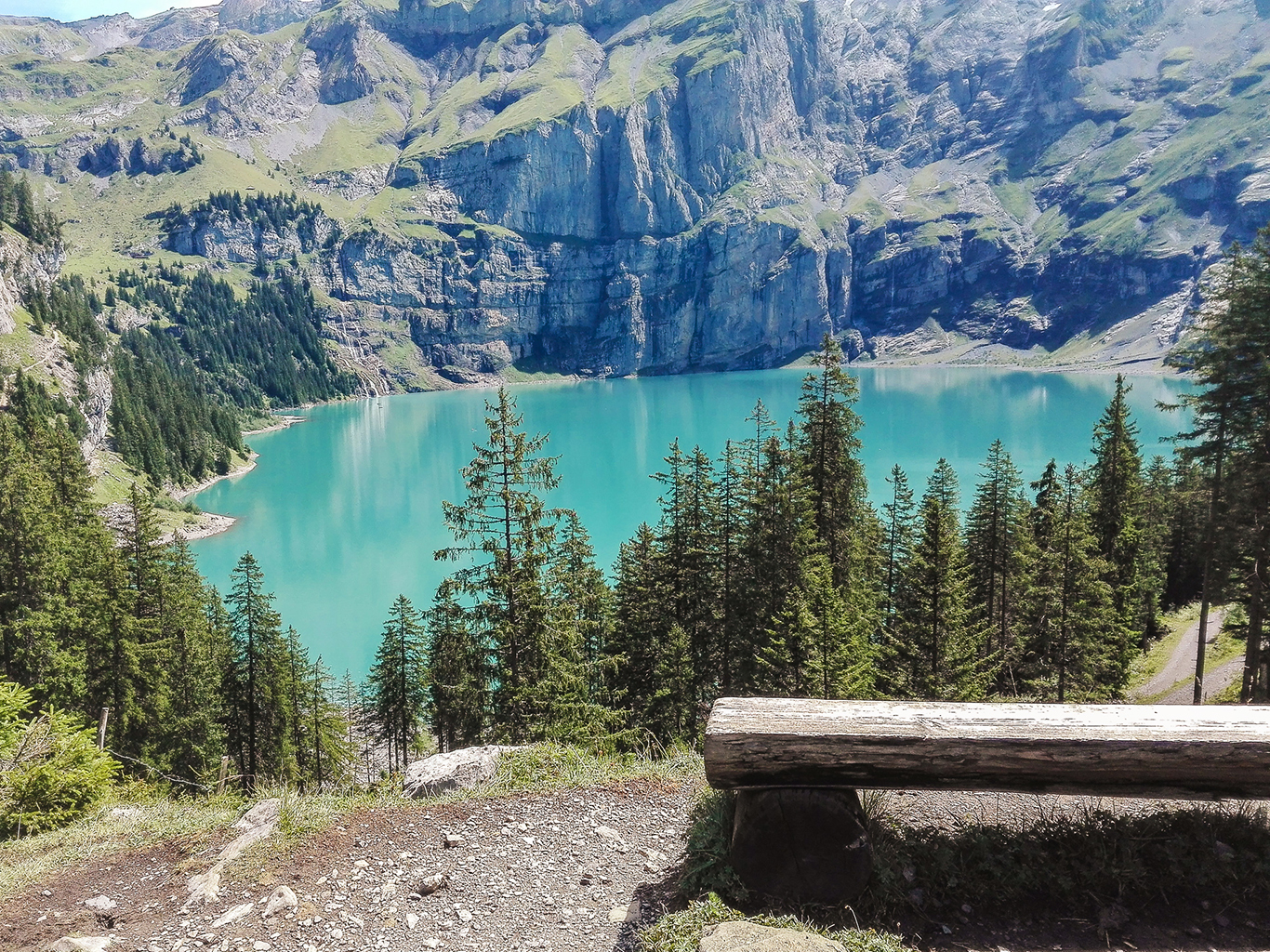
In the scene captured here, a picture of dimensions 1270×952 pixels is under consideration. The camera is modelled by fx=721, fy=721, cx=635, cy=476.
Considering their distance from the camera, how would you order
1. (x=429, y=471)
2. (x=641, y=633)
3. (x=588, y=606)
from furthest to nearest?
1. (x=429, y=471)
2. (x=588, y=606)
3. (x=641, y=633)

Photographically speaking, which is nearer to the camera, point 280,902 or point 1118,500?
point 280,902

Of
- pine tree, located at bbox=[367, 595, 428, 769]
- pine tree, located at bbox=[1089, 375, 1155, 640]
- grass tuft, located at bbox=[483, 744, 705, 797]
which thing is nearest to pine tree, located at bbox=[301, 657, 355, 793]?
pine tree, located at bbox=[367, 595, 428, 769]

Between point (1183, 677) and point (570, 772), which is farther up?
point (570, 772)

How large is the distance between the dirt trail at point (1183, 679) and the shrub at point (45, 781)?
31101mm

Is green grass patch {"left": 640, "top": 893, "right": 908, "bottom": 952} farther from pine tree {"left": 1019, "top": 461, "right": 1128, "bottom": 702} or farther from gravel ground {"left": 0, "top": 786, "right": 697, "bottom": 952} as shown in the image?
pine tree {"left": 1019, "top": 461, "right": 1128, "bottom": 702}

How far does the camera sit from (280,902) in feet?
21.0

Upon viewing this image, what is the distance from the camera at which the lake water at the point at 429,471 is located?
230ft

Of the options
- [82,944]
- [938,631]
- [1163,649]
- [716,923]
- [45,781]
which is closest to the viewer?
[716,923]

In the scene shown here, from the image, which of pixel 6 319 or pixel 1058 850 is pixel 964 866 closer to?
pixel 1058 850

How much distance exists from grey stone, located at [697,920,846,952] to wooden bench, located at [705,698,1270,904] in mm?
756

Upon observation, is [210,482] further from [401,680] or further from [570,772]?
[570,772]

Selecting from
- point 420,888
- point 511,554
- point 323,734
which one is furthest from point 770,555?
point 323,734

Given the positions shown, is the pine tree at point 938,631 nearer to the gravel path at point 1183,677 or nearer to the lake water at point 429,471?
the gravel path at point 1183,677

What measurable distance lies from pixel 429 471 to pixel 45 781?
120 metres
